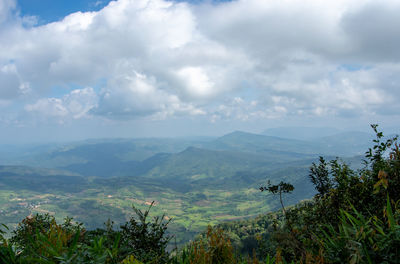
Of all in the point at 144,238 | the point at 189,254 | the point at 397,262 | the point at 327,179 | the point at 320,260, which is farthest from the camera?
the point at 327,179

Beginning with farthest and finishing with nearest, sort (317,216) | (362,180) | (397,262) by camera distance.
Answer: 1. (317,216)
2. (362,180)
3. (397,262)

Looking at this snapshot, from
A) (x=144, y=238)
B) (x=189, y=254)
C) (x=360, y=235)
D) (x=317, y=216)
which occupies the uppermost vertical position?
(x=360, y=235)

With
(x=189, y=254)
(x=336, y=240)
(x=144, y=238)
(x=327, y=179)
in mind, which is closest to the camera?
(x=336, y=240)

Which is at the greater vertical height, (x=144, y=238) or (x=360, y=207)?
(x=360, y=207)

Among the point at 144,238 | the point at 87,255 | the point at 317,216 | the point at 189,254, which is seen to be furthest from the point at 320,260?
the point at 144,238

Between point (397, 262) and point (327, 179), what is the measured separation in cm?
980

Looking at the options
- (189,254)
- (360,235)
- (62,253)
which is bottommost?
(189,254)

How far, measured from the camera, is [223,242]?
5.16 m

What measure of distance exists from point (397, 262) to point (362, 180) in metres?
5.43

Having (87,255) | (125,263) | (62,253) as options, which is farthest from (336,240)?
(62,253)

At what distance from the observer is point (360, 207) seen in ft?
27.3

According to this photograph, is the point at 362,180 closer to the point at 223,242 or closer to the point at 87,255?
the point at 223,242

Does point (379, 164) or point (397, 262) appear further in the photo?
point (379, 164)

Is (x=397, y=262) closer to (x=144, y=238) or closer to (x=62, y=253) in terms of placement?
(x=62, y=253)
